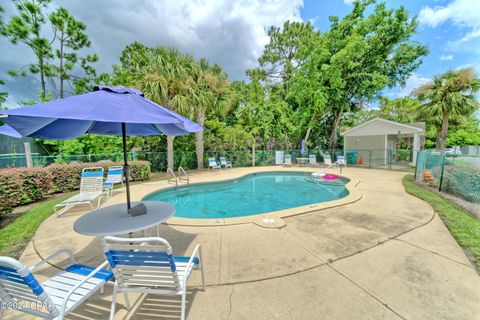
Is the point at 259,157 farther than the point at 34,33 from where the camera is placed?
Yes

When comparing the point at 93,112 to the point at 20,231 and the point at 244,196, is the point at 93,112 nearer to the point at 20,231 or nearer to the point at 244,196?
the point at 20,231

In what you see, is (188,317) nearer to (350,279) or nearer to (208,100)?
(350,279)

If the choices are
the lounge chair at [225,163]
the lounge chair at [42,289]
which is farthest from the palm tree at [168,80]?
the lounge chair at [42,289]

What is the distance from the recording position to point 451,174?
635 centimetres

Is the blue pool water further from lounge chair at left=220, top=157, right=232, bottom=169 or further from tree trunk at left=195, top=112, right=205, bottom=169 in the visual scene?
tree trunk at left=195, top=112, right=205, bottom=169

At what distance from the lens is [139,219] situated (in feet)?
8.61

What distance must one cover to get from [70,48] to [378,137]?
91.8 feet

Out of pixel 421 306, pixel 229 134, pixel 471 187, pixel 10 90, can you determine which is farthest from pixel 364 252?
pixel 10 90

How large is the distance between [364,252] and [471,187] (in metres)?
5.39

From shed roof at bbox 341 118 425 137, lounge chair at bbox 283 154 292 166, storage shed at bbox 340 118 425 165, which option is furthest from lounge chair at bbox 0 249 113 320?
shed roof at bbox 341 118 425 137

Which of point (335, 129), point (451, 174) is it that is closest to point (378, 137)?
point (335, 129)

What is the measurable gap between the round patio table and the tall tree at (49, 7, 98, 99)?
67.9ft

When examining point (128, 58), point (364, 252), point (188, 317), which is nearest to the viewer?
point (188, 317)

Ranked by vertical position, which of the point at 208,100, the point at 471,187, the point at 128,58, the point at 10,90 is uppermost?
the point at 128,58
